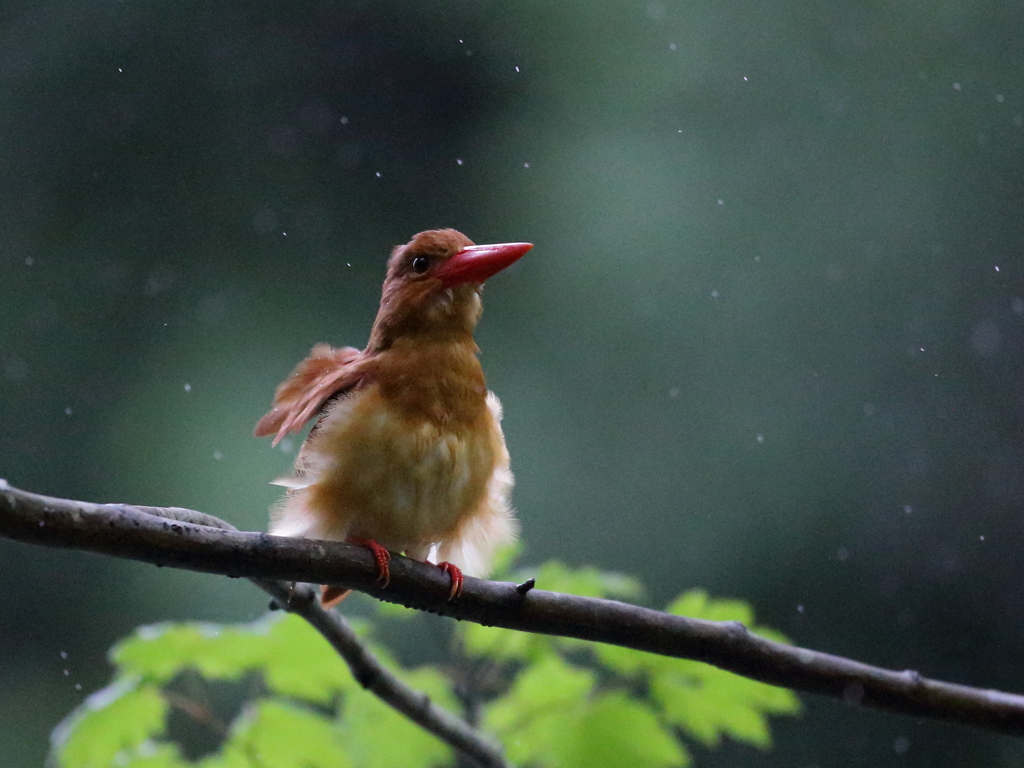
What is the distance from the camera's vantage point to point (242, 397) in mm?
2428

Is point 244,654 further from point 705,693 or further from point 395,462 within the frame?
point 705,693

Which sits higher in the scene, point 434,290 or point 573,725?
point 434,290

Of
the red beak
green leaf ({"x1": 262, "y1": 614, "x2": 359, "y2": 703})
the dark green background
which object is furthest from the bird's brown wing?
the dark green background

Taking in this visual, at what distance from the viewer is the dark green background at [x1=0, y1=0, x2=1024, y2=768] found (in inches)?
94.7

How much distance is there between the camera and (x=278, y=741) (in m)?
1.35

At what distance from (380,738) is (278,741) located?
0.34 metres

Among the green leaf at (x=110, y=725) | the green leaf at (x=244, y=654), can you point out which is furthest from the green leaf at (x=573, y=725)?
the green leaf at (x=110, y=725)

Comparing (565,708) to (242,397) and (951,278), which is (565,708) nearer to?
(242,397)

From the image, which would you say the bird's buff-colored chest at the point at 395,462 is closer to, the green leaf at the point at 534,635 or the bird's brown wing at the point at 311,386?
the bird's brown wing at the point at 311,386

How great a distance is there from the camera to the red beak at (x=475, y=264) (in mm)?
1179

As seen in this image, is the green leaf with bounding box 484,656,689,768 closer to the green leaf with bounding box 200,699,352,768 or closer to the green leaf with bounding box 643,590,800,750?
the green leaf with bounding box 643,590,800,750

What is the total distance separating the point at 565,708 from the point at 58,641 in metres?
1.49

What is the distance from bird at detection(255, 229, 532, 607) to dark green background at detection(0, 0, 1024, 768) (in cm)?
96

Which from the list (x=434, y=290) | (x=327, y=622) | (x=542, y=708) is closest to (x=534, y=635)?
(x=542, y=708)
